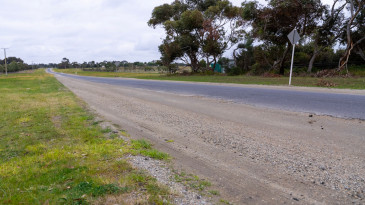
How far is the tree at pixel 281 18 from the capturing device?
22.6 metres

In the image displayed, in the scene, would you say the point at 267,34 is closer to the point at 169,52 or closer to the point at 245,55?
the point at 245,55

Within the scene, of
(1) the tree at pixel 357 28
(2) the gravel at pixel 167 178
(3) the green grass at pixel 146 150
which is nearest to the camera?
(2) the gravel at pixel 167 178

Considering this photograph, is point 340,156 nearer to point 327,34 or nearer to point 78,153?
point 78,153

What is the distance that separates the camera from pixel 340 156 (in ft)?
13.1

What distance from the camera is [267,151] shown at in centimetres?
432

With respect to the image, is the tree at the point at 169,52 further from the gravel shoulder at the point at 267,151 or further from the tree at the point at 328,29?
the gravel shoulder at the point at 267,151

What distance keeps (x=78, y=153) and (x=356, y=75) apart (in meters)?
20.7

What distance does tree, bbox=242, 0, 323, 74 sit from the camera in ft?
74.1

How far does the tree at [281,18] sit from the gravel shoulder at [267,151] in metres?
19.1

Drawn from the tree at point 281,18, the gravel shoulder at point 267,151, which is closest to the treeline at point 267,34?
the tree at point 281,18

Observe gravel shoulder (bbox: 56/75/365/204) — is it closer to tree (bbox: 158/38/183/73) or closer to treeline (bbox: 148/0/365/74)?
treeline (bbox: 148/0/365/74)

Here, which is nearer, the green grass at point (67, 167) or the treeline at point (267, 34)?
the green grass at point (67, 167)

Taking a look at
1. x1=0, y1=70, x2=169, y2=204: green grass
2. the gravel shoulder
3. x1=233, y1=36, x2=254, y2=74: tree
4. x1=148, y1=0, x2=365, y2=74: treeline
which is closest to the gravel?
x1=0, y1=70, x2=169, y2=204: green grass

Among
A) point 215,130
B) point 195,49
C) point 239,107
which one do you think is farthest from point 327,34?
point 215,130
